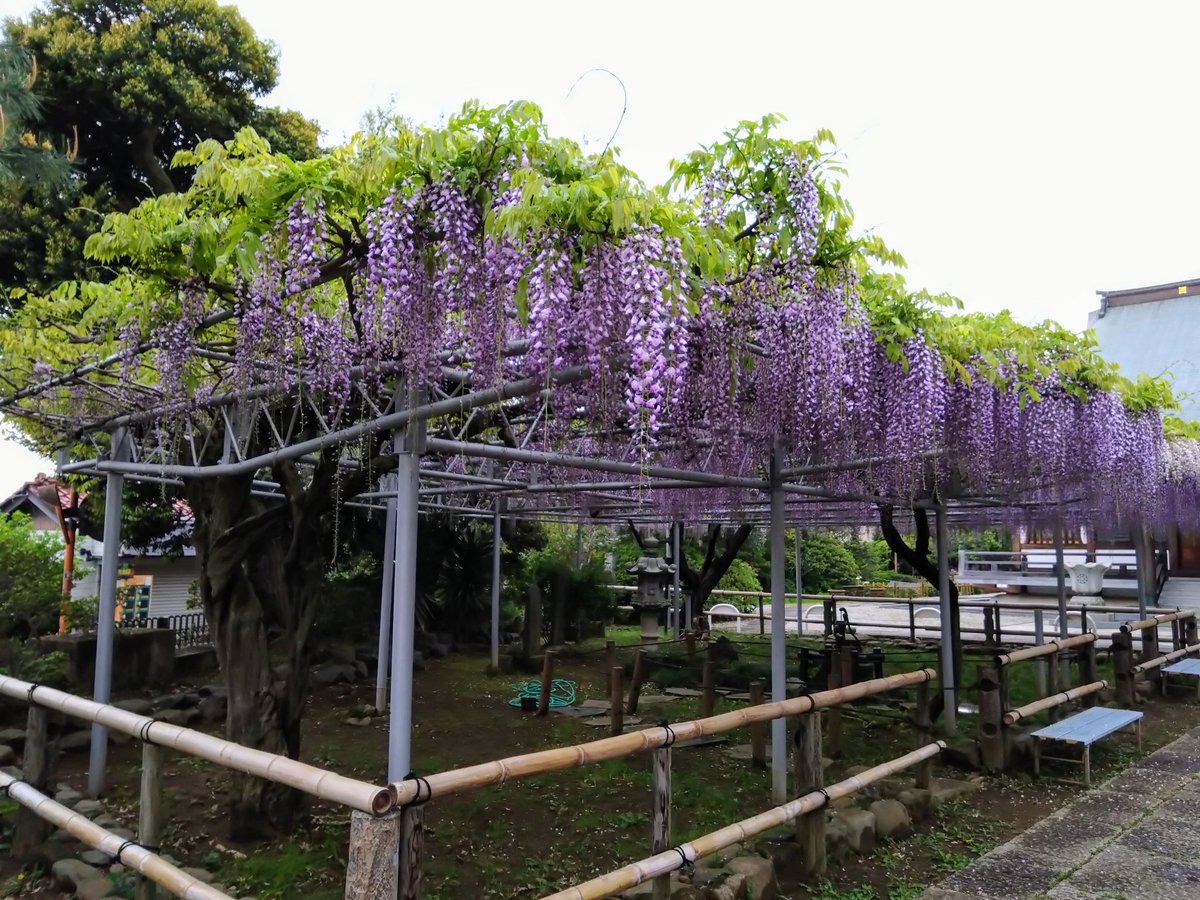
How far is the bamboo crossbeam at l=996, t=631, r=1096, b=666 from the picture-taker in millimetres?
5387

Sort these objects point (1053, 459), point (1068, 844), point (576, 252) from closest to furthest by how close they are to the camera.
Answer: point (576, 252), point (1068, 844), point (1053, 459)

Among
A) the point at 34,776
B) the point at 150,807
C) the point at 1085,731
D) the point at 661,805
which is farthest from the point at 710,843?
the point at 1085,731

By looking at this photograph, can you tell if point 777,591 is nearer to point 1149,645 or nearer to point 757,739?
point 757,739

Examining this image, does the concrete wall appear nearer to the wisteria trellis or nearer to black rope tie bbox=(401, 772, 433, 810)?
the wisteria trellis

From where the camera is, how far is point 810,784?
3814 mm

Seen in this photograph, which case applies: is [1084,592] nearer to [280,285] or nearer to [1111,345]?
[1111,345]

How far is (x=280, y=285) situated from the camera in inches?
128

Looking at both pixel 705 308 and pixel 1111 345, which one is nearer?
pixel 705 308

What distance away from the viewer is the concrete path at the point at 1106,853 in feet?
11.6

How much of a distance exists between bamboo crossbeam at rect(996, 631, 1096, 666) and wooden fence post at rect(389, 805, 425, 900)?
4379 mm

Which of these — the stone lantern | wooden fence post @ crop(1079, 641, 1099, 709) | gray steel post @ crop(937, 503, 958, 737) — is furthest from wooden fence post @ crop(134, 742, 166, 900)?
the stone lantern

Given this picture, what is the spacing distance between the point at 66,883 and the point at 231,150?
3.13m

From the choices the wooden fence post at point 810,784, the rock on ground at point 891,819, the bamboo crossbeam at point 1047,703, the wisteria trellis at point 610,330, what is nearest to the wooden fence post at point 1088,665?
the bamboo crossbeam at point 1047,703

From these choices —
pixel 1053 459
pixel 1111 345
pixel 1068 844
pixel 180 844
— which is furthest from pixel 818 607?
pixel 180 844
